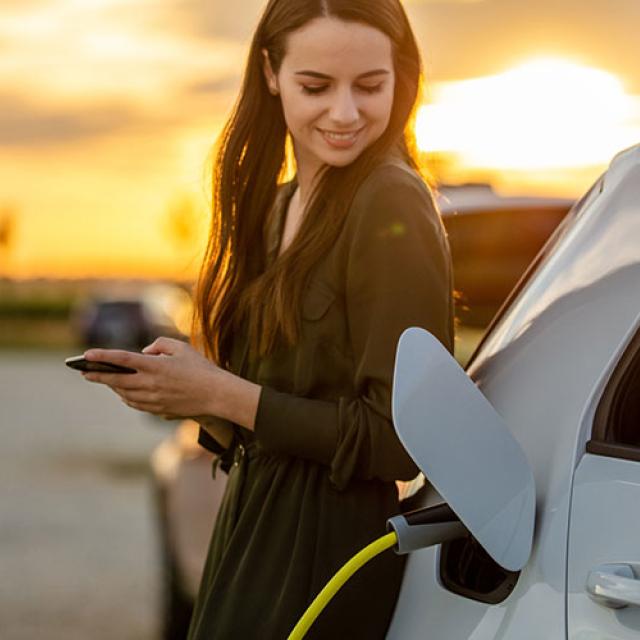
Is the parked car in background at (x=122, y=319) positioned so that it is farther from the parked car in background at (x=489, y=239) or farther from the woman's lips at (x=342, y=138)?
the woman's lips at (x=342, y=138)

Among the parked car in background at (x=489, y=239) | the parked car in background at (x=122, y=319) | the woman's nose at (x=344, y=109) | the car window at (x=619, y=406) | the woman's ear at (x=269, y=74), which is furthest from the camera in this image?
the parked car in background at (x=122, y=319)

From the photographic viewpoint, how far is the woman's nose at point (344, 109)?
210 centimetres

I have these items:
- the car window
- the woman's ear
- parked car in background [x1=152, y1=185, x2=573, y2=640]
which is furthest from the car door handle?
parked car in background [x1=152, y1=185, x2=573, y2=640]

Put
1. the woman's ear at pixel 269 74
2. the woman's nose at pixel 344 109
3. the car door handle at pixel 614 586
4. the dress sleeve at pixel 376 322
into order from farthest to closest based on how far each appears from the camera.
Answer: the woman's ear at pixel 269 74, the woman's nose at pixel 344 109, the dress sleeve at pixel 376 322, the car door handle at pixel 614 586

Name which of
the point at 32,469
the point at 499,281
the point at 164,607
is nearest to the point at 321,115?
the point at 499,281

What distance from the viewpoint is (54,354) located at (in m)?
32.2

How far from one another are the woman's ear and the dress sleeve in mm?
322

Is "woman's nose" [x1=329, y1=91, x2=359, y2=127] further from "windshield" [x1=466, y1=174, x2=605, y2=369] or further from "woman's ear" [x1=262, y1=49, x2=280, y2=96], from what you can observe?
"windshield" [x1=466, y1=174, x2=605, y2=369]

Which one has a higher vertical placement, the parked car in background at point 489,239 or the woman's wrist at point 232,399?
the woman's wrist at point 232,399

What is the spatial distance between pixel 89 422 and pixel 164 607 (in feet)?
33.2

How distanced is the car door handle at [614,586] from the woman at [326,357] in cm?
45

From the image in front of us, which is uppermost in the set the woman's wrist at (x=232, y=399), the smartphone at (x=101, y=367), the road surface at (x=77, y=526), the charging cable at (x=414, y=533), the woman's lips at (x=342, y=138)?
the woman's lips at (x=342, y=138)

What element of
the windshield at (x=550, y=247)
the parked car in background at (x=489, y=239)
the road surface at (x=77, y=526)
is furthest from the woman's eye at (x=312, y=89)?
the road surface at (x=77, y=526)

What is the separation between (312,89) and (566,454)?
71 cm
